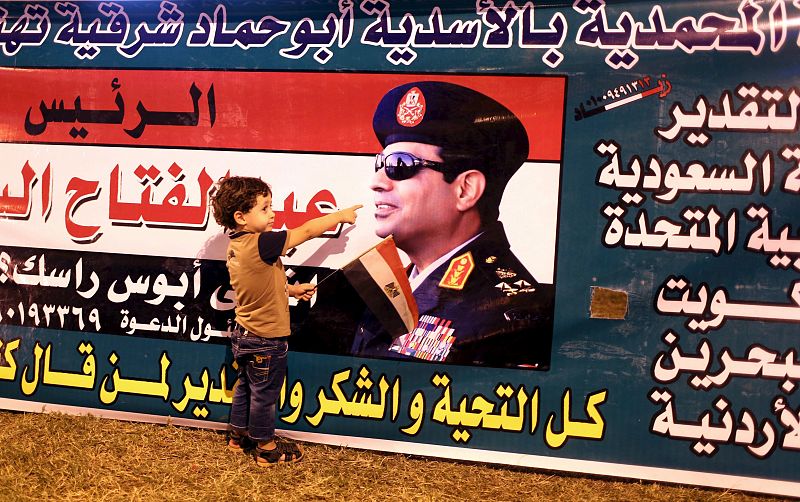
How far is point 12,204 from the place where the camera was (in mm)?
4445

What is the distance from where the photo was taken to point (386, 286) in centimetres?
395

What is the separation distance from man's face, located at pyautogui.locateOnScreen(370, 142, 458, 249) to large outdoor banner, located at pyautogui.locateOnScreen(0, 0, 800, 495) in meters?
0.01

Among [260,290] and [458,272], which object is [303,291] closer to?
[260,290]

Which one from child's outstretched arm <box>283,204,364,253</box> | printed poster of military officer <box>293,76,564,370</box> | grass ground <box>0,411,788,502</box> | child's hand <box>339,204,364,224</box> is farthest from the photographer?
printed poster of military officer <box>293,76,564,370</box>

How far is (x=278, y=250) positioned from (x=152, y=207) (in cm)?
110

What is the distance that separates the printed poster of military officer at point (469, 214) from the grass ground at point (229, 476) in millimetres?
617

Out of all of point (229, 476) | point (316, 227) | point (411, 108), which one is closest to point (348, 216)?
point (316, 227)

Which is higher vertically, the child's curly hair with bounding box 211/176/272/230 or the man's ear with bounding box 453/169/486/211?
the man's ear with bounding box 453/169/486/211

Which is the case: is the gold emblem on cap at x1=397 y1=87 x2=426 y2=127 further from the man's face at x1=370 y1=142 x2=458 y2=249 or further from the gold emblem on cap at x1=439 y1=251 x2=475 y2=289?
the gold emblem on cap at x1=439 y1=251 x2=475 y2=289

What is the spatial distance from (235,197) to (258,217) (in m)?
0.16

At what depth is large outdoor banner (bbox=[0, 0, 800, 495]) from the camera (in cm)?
373

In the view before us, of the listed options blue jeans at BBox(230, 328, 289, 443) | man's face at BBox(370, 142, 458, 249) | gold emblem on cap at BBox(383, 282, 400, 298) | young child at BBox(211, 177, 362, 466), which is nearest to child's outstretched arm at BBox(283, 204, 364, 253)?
young child at BBox(211, 177, 362, 466)

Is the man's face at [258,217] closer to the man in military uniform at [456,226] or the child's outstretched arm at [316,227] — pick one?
the child's outstretched arm at [316,227]

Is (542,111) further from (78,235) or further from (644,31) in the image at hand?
(78,235)
